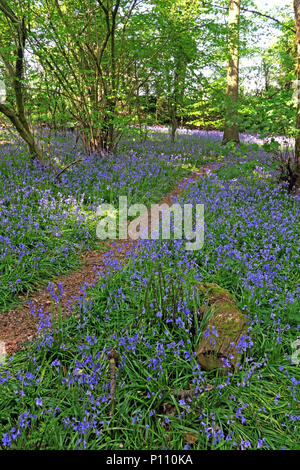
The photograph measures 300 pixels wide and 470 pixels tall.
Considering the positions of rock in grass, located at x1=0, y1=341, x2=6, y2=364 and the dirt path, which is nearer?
rock in grass, located at x1=0, y1=341, x2=6, y2=364

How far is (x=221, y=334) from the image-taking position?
9.76 feet

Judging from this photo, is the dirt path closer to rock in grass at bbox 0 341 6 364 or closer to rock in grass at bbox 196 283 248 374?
rock in grass at bbox 0 341 6 364

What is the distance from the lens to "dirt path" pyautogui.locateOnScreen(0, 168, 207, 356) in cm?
323

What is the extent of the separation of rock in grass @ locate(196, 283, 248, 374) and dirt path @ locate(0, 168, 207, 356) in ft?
4.67

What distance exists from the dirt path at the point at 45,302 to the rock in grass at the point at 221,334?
142cm

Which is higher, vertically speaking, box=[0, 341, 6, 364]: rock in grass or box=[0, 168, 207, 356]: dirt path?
box=[0, 168, 207, 356]: dirt path

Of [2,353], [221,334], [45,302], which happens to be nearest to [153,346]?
[221,334]

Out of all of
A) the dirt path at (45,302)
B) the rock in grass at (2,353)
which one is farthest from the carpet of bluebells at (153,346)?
the dirt path at (45,302)

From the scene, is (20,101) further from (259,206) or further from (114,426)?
(114,426)

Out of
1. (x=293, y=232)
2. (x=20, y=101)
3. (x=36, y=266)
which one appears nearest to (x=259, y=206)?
(x=293, y=232)

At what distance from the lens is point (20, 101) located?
7.38 m

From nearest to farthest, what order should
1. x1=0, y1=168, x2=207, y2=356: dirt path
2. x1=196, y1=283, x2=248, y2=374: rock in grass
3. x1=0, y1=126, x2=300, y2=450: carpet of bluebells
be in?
x1=0, y1=126, x2=300, y2=450: carpet of bluebells < x1=196, y1=283, x2=248, y2=374: rock in grass < x1=0, y1=168, x2=207, y2=356: dirt path

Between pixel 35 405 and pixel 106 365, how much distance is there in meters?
0.65

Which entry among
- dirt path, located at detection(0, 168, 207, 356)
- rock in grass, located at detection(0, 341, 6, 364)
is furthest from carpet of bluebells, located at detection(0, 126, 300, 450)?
dirt path, located at detection(0, 168, 207, 356)
